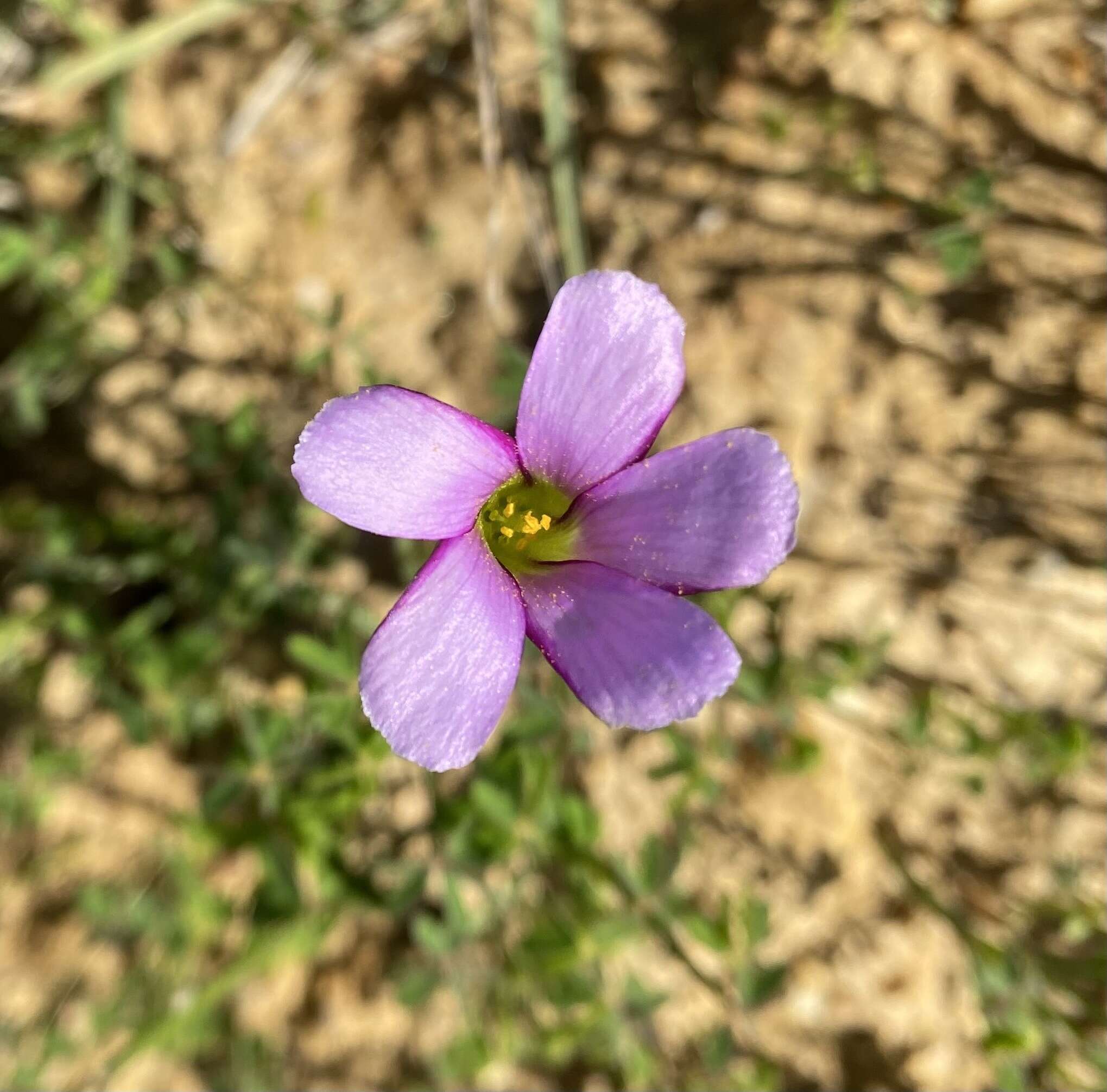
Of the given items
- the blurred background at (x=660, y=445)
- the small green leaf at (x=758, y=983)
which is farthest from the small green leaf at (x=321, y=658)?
the small green leaf at (x=758, y=983)

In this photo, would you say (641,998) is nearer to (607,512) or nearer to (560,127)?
(607,512)

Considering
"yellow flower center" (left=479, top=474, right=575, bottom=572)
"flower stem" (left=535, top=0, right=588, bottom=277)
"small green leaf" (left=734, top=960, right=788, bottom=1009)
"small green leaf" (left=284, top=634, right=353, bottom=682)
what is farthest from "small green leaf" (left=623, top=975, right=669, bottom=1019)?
"flower stem" (left=535, top=0, right=588, bottom=277)

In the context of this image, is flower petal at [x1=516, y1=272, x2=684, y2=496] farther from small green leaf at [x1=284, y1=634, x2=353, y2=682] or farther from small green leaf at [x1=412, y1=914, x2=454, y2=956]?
small green leaf at [x1=412, y1=914, x2=454, y2=956]

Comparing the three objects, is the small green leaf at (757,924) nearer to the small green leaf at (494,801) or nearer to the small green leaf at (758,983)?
the small green leaf at (758,983)

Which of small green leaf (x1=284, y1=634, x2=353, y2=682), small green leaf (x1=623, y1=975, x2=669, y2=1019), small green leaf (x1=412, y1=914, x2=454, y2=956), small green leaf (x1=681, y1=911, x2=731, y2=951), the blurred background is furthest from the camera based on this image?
the blurred background

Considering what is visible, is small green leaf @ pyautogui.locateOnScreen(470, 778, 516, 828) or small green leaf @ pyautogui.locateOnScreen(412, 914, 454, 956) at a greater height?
small green leaf @ pyautogui.locateOnScreen(470, 778, 516, 828)

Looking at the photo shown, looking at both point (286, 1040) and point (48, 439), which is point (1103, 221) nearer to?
point (48, 439)

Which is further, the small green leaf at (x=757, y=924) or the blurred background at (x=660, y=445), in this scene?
the blurred background at (x=660, y=445)
